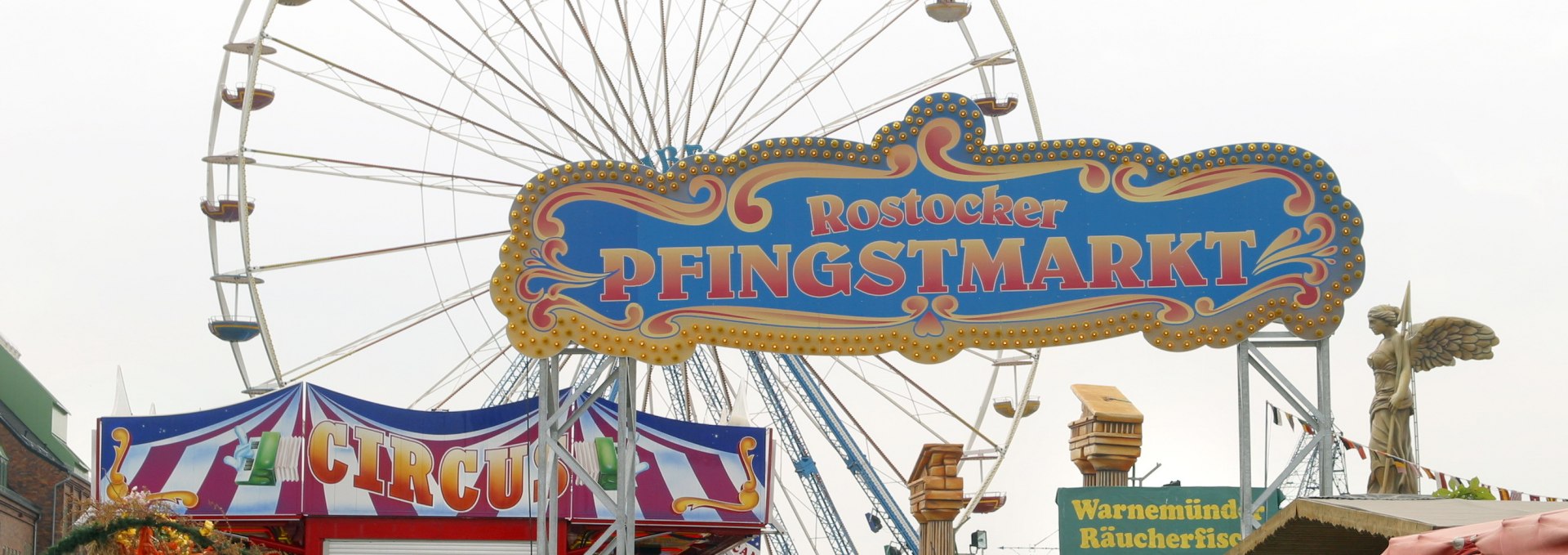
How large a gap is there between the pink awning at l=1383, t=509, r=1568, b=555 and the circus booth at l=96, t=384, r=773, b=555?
521 inches

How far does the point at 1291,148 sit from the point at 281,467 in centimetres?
1149

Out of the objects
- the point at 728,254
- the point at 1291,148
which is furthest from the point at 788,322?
the point at 1291,148

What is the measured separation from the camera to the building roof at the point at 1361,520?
483 inches

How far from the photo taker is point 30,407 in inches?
1784

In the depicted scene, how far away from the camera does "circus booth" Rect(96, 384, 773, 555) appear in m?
22.6

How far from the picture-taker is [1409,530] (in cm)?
1201

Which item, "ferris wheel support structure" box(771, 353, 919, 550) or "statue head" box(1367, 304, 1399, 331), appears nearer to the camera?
"statue head" box(1367, 304, 1399, 331)

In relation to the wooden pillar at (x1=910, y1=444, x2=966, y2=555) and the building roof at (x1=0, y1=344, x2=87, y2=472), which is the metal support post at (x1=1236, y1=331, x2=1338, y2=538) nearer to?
the wooden pillar at (x1=910, y1=444, x2=966, y2=555)

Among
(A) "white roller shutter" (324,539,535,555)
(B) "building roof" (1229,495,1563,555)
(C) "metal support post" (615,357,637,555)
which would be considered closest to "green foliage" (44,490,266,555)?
(C) "metal support post" (615,357,637,555)

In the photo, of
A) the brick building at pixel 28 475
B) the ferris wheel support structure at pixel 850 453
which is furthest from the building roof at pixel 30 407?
the ferris wheel support structure at pixel 850 453

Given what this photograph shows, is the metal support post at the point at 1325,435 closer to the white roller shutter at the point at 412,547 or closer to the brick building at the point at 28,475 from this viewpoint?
the white roller shutter at the point at 412,547

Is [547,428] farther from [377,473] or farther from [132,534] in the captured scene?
[377,473]

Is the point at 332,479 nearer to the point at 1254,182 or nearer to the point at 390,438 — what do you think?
the point at 390,438

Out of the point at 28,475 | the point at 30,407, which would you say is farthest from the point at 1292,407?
the point at 30,407
